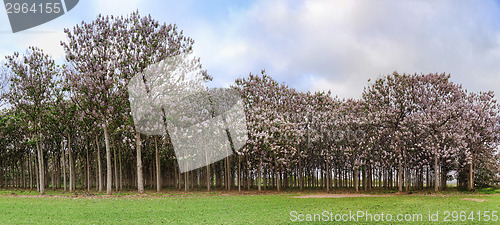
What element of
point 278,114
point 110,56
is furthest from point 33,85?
point 278,114

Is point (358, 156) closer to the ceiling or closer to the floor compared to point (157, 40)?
closer to the floor

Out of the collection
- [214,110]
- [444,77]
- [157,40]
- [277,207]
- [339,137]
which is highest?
[157,40]

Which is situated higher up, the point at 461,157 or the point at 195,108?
the point at 195,108

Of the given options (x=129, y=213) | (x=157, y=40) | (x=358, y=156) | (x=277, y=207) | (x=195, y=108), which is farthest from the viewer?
(x=358, y=156)

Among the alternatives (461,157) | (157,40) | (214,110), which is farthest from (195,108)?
(461,157)

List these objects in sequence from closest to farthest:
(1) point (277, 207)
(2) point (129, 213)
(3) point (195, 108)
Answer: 1. (2) point (129, 213)
2. (1) point (277, 207)
3. (3) point (195, 108)

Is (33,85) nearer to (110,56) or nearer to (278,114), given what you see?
(110,56)

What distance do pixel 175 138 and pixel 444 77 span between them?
97.9 ft

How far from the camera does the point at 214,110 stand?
42.8m

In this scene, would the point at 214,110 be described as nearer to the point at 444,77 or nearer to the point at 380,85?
the point at 380,85

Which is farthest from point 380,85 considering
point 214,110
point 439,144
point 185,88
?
point 185,88

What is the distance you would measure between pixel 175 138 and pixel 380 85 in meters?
23.3

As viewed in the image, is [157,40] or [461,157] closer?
[157,40]

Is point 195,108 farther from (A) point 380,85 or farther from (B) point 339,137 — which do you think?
(A) point 380,85
